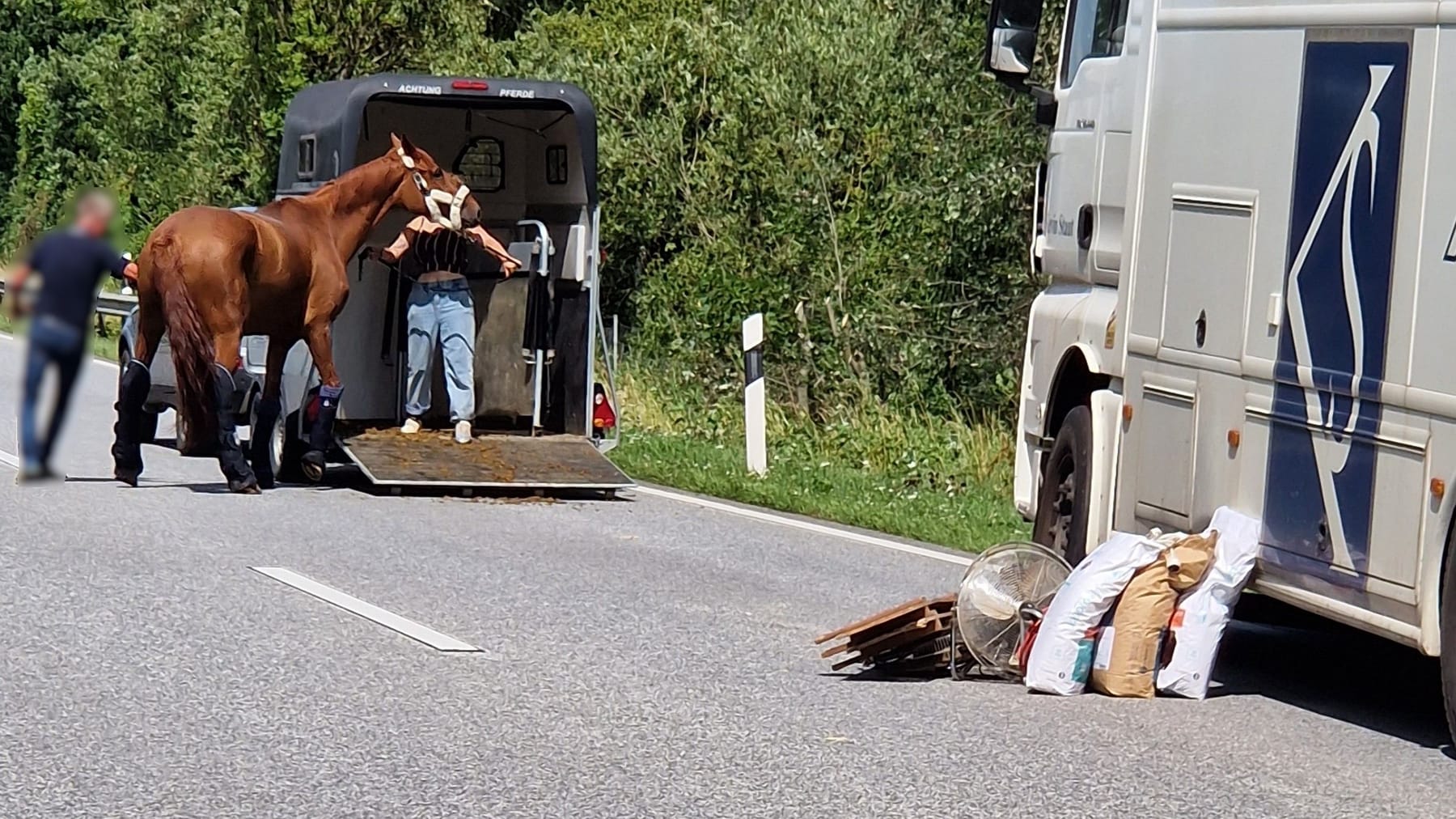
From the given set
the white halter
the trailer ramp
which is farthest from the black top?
the trailer ramp

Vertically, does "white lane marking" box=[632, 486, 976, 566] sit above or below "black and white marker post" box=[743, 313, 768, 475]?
below

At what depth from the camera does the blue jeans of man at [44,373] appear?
68 centimetres

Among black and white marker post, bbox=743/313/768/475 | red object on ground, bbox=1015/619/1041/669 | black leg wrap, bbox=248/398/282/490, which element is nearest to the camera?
black leg wrap, bbox=248/398/282/490

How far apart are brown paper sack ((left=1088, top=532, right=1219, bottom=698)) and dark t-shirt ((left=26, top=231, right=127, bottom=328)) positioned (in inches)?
288

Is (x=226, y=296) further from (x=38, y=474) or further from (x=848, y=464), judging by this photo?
(x=848, y=464)

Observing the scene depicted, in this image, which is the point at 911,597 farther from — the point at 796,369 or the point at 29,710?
the point at 796,369

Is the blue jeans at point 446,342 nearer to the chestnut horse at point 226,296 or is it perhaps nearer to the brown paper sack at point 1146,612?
the brown paper sack at point 1146,612

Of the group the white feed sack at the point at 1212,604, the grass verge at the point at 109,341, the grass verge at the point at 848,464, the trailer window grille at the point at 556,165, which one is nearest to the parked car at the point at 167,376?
the grass verge at the point at 109,341

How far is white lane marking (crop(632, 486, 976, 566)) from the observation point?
41.2 ft

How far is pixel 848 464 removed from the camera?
59.1 ft

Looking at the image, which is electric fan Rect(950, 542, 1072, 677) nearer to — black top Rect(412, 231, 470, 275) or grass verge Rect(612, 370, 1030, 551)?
grass verge Rect(612, 370, 1030, 551)

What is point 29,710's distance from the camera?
774cm

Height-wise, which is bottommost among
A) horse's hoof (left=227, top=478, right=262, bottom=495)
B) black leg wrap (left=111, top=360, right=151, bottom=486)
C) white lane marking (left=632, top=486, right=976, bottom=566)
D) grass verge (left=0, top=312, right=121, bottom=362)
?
white lane marking (left=632, top=486, right=976, bottom=566)

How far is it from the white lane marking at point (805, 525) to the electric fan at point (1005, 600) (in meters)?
3.61
